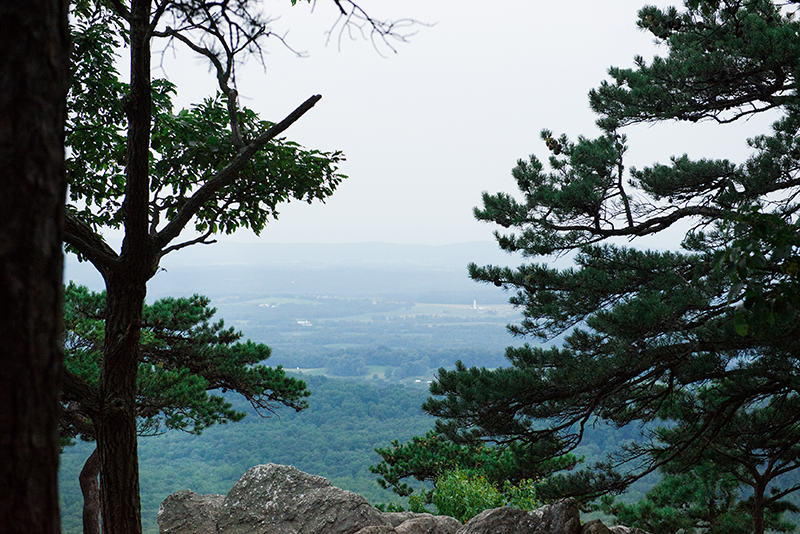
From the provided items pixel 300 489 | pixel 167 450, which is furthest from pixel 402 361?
pixel 300 489

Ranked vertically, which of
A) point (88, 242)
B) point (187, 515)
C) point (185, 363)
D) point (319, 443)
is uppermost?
point (88, 242)

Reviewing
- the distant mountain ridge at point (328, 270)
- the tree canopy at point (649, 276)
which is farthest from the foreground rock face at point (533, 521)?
the distant mountain ridge at point (328, 270)

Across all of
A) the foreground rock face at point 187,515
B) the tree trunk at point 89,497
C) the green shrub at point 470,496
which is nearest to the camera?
the foreground rock face at point 187,515

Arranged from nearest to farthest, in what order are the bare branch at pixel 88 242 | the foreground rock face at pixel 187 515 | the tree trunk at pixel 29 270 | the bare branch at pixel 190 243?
the tree trunk at pixel 29 270 → the bare branch at pixel 88 242 → the bare branch at pixel 190 243 → the foreground rock face at pixel 187 515

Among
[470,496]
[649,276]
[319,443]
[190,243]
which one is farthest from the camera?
[319,443]

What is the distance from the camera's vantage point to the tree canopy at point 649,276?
10.7 ft

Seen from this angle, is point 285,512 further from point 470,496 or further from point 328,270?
point 328,270

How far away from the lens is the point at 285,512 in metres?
4.02

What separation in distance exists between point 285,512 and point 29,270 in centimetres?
363

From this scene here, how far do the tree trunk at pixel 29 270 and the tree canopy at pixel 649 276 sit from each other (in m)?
2.78

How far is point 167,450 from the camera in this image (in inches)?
1173

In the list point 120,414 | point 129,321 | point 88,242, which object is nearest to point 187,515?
point 120,414

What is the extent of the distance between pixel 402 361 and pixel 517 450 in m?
34.8

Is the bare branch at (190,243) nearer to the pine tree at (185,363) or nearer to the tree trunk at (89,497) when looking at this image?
the pine tree at (185,363)
